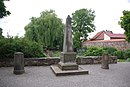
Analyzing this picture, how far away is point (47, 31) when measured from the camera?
90.2ft

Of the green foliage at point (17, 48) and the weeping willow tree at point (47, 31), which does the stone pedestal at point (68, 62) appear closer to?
the green foliage at point (17, 48)

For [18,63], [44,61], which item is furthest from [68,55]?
[44,61]

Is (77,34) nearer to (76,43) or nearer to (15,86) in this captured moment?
(76,43)

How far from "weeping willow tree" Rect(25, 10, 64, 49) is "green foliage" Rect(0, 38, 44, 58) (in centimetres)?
1247

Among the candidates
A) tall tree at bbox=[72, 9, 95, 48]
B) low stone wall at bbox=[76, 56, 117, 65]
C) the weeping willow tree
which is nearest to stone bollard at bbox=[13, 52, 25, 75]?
low stone wall at bbox=[76, 56, 117, 65]

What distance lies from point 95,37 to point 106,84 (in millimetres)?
44530

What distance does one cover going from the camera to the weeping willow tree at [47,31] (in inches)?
1082

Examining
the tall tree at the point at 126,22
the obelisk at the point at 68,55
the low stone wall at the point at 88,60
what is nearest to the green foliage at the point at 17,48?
the low stone wall at the point at 88,60

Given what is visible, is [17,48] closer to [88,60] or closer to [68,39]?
[68,39]

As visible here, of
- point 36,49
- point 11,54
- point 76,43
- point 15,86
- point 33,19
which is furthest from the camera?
point 76,43

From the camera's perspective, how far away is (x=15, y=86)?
6.89 metres

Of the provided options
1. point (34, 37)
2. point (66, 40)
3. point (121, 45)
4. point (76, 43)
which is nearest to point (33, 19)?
point (34, 37)

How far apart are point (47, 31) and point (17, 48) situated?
46.3 ft

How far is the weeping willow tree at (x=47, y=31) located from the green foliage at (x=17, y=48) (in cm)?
1247
